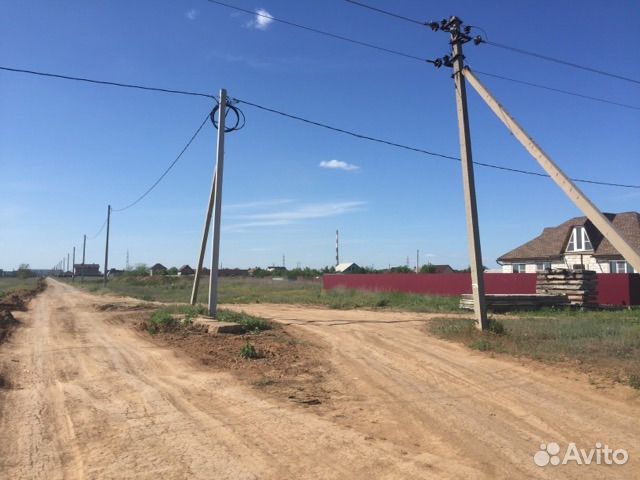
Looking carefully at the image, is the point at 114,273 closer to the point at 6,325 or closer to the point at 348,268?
the point at 348,268

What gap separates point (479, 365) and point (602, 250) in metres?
31.3

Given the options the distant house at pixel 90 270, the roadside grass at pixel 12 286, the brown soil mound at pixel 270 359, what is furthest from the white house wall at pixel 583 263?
the distant house at pixel 90 270

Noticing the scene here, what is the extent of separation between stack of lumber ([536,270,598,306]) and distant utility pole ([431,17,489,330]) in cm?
1373

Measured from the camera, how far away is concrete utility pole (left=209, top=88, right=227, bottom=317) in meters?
16.7

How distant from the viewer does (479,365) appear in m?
9.65

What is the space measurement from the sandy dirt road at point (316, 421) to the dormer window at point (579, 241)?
103ft

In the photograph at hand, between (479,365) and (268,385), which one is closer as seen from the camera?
(268,385)

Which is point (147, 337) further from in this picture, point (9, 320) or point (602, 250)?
point (602, 250)

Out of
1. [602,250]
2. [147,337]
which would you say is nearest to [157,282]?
[602,250]

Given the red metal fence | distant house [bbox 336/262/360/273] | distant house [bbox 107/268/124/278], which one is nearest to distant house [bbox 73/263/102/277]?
distant house [bbox 107/268/124/278]

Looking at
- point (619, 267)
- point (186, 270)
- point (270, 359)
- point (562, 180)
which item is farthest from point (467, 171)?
point (186, 270)

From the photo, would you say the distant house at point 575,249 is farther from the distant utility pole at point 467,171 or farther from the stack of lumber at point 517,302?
the distant utility pole at point 467,171

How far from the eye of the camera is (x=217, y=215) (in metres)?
17.4

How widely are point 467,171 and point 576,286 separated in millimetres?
14586
